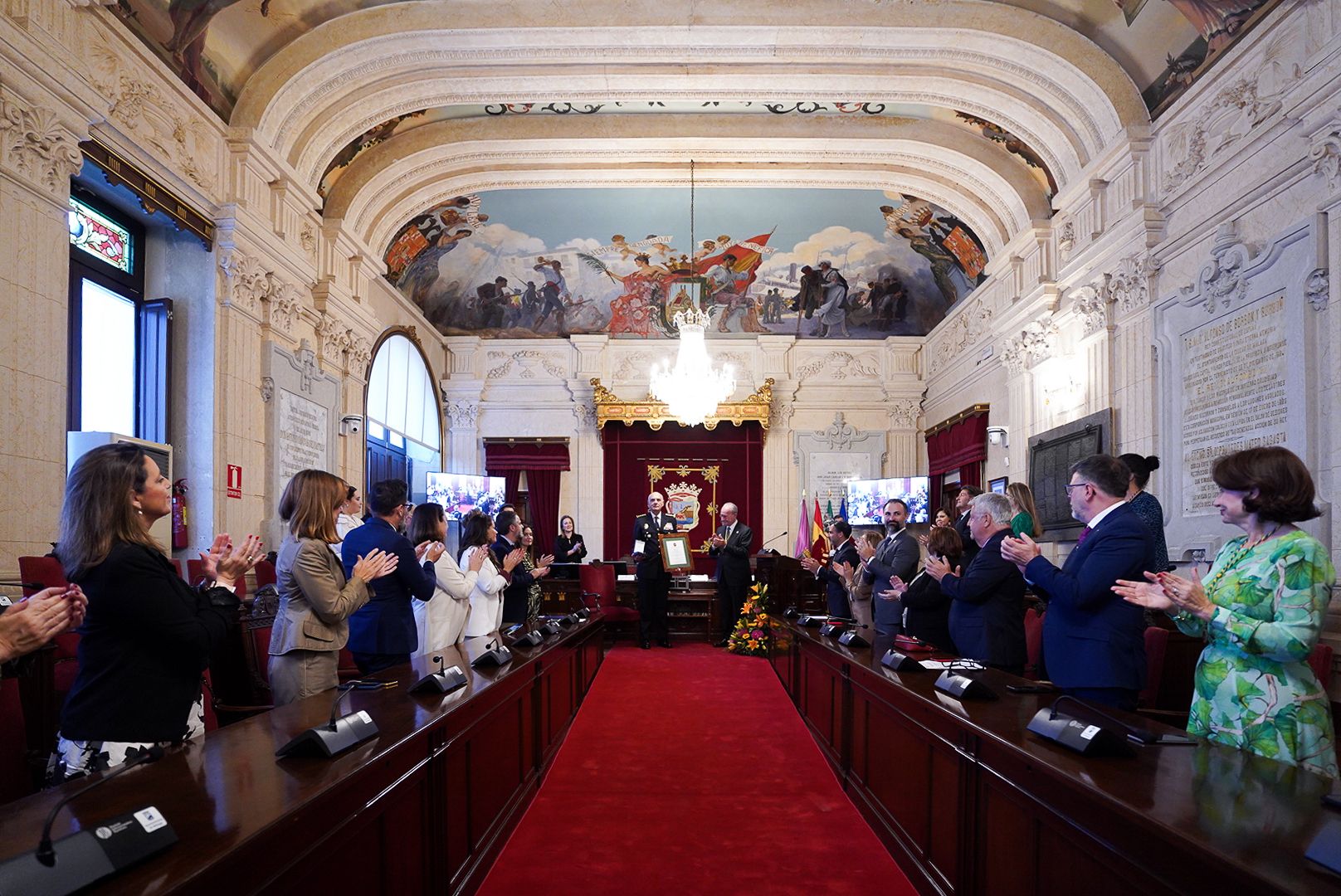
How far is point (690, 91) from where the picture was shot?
8102mm

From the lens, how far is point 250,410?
7141mm

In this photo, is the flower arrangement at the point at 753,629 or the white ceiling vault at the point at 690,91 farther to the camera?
the flower arrangement at the point at 753,629

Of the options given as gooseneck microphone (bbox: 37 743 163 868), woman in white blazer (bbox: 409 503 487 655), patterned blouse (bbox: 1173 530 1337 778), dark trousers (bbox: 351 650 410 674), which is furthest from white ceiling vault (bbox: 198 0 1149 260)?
gooseneck microphone (bbox: 37 743 163 868)

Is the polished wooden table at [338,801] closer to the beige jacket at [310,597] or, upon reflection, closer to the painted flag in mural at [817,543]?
the beige jacket at [310,597]

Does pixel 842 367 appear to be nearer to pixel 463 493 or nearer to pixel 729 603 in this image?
pixel 729 603

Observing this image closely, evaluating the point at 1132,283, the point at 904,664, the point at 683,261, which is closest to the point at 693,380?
the point at 683,261

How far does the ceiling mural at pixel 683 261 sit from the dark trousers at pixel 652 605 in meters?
4.85

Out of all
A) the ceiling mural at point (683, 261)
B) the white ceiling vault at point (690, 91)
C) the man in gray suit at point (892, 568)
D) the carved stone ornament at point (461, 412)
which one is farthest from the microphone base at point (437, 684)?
the carved stone ornament at point (461, 412)

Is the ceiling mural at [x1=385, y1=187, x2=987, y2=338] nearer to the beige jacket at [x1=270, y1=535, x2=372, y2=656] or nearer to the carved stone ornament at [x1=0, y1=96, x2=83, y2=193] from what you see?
the carved stone ornament at [x1=0, y1=96, x2=83, y2=193]

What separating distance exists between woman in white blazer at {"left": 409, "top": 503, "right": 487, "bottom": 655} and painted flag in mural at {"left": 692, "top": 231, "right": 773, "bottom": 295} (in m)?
8.65

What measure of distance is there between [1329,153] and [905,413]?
Result: 8797mm

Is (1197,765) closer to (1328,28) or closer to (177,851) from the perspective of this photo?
(177,851)

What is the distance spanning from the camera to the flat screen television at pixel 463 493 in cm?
1121

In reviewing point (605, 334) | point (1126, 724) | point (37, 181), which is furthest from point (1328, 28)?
point (605, 334)
